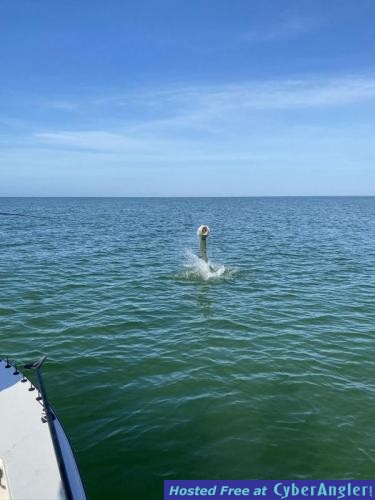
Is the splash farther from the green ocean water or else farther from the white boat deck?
the white boat deck

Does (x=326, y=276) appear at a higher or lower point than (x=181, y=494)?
higher

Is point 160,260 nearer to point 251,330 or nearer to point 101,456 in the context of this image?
point 251,330

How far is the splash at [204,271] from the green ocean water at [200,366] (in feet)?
0.88

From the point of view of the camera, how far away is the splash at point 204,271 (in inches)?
1062

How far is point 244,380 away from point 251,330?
4.37 meters

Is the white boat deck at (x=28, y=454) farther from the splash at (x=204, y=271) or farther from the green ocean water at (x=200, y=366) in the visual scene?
the splash at (x=204, y=271)

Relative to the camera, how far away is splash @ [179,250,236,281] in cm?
2697

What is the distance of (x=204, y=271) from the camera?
28.3 metres

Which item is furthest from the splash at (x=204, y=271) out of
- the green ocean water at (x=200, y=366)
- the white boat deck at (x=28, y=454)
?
the white boat deck at (x=28, y=454)

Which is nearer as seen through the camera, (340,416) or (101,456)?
(101,456)

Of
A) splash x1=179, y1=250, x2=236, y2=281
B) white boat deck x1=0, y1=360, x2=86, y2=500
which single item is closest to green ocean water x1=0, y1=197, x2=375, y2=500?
splash x1=179, y1=250, x2=236, y2=281

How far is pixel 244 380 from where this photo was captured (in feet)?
42.8

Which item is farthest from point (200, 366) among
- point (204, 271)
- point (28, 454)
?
point (204, 271)

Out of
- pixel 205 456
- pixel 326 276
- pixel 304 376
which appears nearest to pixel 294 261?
pixel 326 276
